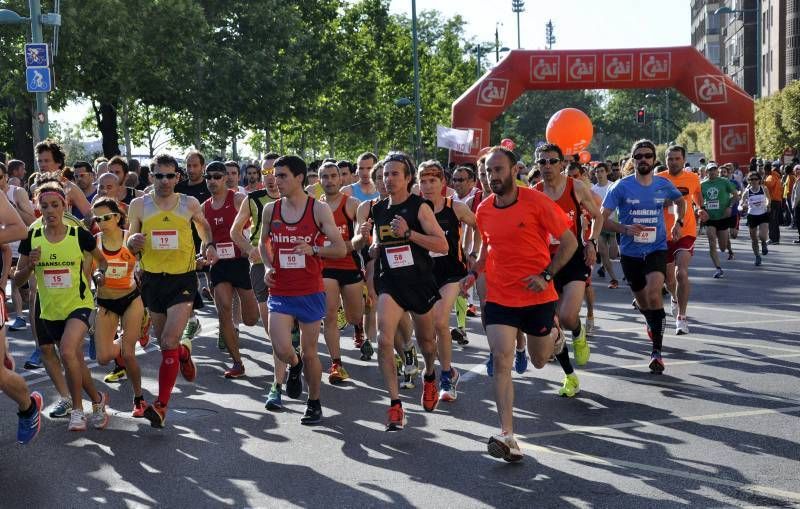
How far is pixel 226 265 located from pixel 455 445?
12.1ft

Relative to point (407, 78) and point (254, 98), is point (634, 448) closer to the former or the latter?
point (254, 98)

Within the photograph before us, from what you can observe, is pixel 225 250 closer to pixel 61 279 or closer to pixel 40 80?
pixel 61 279

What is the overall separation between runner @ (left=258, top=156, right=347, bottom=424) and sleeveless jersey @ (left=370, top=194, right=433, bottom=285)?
0.31 meters

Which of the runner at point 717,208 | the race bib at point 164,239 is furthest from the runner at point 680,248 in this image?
the runner at point 717,208

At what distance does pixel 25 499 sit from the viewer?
616cm

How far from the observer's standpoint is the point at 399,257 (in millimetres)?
8047

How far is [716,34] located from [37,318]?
116969mm

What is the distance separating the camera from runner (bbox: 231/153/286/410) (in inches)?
345

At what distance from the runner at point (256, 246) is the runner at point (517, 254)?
1892 mm

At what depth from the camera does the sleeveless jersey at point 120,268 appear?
27.2ft

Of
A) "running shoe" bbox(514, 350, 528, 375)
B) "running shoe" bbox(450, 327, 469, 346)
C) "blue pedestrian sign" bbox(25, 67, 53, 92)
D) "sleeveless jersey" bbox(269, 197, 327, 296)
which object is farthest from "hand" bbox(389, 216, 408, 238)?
"blue pedestrian sign" bbox(25, 67, 53, 92)

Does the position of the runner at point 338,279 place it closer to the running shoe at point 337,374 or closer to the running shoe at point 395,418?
the running shoe at point 337,374

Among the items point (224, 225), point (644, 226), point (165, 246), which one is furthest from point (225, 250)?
point (644, 226)

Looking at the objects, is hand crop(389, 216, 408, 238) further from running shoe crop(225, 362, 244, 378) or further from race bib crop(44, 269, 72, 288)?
running shoe crop(225, 362, 244, 378)
